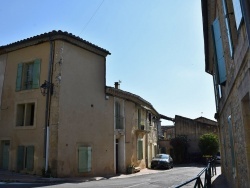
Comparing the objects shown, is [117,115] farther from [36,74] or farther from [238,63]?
[238,63]

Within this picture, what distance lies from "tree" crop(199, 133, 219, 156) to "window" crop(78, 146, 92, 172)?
63.1 ft

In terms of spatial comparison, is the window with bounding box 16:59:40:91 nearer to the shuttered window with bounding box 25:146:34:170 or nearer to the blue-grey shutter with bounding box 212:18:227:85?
the shuttered window with bounding box 25:146:34:170

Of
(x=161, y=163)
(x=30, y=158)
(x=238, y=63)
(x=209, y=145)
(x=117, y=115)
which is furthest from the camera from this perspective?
(x=209, y=145)

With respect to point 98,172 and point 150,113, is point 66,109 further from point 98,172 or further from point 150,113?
point 150,113

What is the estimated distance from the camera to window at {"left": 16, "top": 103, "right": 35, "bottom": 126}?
17.3 meters

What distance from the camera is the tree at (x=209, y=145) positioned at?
32688 millimetres

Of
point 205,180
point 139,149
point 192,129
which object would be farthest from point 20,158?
point 192,129

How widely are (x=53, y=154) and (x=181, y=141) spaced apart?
22.1 m

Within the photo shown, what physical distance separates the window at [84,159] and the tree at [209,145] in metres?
19.2

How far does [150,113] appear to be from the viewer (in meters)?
30.0

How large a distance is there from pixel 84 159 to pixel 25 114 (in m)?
4.56

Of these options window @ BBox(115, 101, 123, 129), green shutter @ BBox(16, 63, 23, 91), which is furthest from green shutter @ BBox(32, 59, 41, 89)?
window @ BBox(115, 101, 123, 129)

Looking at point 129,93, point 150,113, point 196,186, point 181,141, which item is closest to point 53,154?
point 129,93

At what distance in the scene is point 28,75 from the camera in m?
18.0
